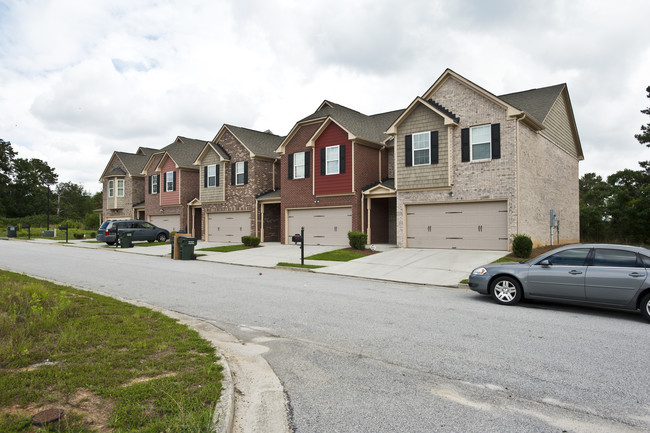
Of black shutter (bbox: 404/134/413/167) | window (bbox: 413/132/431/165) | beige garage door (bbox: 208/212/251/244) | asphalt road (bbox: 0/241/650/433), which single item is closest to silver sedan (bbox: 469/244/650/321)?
asphalt road (bbox: 0/241/650/433)

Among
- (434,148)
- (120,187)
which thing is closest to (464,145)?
(434,148)

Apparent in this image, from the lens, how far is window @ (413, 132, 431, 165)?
811 inches

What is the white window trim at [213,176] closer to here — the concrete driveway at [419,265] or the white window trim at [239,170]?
the white window trim at [239,170]

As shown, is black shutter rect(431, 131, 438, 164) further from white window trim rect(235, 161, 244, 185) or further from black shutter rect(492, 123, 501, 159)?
white window trim rect(235, 161, 244, 185)

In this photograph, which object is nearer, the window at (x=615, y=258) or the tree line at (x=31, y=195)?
the window at (x=615, y=258)

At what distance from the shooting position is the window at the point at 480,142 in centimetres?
1902

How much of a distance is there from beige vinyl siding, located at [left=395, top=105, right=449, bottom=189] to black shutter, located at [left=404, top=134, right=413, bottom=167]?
0.43 ft

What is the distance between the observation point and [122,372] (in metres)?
4.46

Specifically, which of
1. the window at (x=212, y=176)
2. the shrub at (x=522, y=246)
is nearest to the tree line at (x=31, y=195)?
the window at (x=212, y=176)

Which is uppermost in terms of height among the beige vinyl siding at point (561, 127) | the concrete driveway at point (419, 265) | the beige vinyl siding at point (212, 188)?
the beige vinyl siding at point (561, 127)

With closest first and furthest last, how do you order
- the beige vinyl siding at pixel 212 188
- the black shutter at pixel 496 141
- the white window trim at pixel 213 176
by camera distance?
the black shutter at pixel 496 141 < the beige vinyl siding at pixel 212 188 < the white window trim at pixel 213 176

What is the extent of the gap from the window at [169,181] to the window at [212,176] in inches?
194

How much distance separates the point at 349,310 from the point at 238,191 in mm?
22964

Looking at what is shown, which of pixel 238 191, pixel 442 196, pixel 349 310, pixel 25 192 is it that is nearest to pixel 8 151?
pixel 25 192
